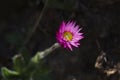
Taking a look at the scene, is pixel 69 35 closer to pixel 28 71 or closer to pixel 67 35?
pixel 67 35

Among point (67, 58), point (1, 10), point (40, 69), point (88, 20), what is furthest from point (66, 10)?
point (1, 10)

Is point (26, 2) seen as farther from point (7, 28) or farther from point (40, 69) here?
point (40, 69)

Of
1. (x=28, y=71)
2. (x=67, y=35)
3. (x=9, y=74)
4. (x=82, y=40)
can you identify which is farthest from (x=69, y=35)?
(x=9, y=74)

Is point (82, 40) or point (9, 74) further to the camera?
point (82, 40)

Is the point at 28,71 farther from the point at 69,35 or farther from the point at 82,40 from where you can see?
the point at 82,40

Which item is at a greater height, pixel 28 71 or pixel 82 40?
pixel 82 40
